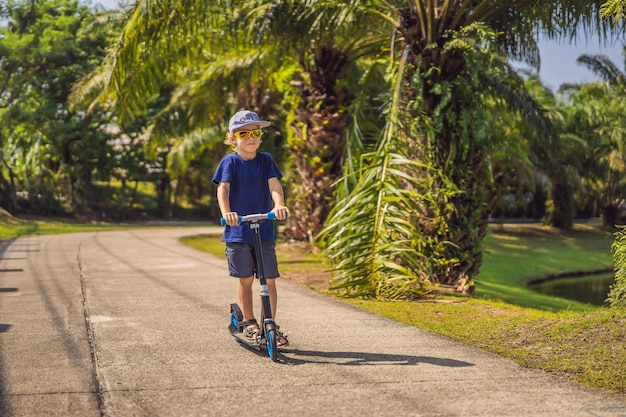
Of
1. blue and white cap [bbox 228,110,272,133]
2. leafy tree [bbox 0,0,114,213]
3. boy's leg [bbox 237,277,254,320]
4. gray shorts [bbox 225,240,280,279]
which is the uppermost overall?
leafy tree [bbox 0,0,114,213]

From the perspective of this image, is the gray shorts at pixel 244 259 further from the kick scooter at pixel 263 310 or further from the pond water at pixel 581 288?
the pond water at pixel 581 288

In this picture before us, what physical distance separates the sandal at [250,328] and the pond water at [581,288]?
13.0 meters

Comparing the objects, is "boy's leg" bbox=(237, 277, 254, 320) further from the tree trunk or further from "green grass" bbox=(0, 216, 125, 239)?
"green grass" bbox=(0, 216, 125, 239)

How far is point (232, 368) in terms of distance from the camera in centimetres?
539

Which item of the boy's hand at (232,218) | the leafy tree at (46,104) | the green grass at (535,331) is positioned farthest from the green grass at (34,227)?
the boy's hand at (232,218)

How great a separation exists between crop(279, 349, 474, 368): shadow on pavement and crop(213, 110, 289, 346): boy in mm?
354

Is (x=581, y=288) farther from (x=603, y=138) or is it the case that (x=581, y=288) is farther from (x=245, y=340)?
(x=245, y=340)

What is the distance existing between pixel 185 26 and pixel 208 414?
8.97 meters

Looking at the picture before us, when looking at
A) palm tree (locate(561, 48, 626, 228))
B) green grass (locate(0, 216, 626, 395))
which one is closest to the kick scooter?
green grass (locate(0, 216, 626, 395))

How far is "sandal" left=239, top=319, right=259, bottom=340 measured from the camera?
5973 millimetres

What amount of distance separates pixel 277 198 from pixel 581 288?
16801 millimetres

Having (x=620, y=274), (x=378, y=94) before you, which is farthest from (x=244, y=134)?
(x=378, y=94)

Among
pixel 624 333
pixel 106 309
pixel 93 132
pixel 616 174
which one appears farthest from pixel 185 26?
pixel 616 174

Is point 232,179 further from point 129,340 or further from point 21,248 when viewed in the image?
point 21,248
